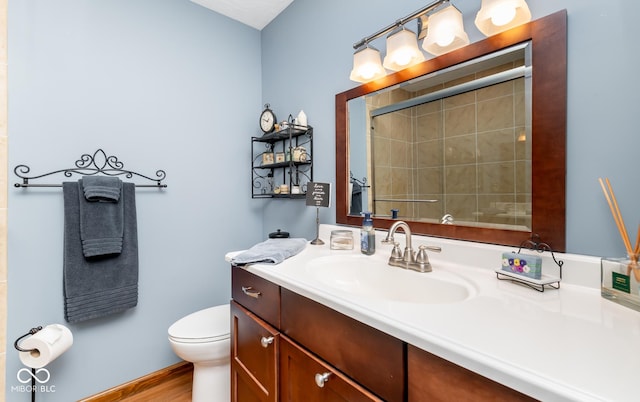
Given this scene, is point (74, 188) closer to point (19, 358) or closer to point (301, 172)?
point (19, 358)

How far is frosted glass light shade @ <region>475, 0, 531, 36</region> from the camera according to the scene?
89 cm

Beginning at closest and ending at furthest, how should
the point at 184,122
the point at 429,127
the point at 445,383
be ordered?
the point at 445,383 → the point at 429,127 → the point at 184,122

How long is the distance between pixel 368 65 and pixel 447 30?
391mm

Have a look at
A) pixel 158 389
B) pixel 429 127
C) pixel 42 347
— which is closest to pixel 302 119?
pixel 429 127

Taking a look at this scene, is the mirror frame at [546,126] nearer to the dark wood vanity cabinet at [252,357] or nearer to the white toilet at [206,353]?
the dark wood vanity cabinet at [252,357]

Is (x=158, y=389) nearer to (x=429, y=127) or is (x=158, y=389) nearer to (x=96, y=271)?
(x=96, y=271)

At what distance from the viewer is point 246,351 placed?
1157 mm

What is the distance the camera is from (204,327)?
4.92 feet

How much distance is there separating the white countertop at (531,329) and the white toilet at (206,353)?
75 centimetres

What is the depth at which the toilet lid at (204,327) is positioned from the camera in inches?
54.7

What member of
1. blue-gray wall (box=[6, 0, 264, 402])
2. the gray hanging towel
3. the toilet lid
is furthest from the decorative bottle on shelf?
the toilet lid

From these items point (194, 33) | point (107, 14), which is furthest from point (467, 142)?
point (107, 14)

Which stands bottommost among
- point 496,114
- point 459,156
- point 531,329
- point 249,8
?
point 531,329

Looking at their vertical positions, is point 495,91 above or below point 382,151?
above
